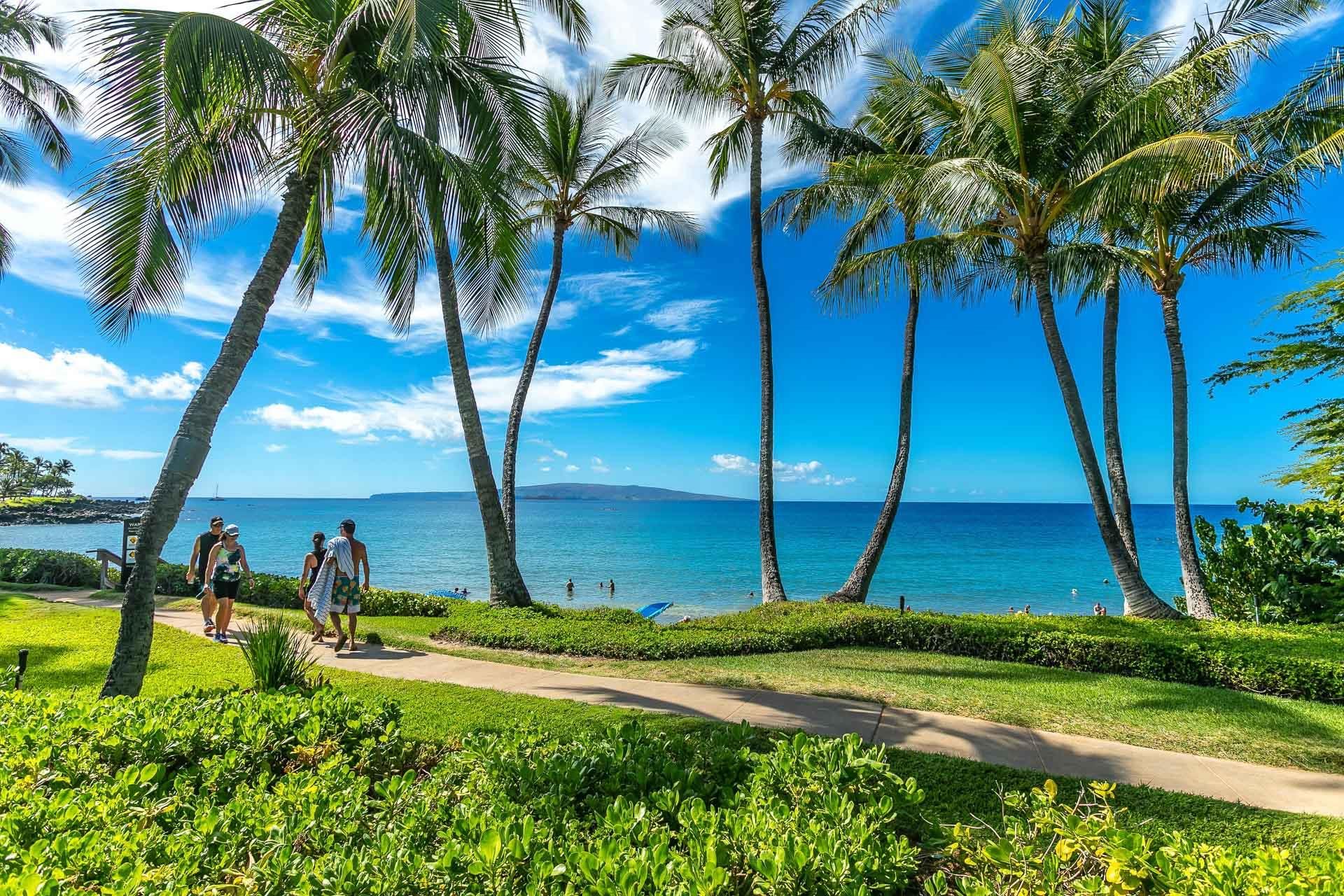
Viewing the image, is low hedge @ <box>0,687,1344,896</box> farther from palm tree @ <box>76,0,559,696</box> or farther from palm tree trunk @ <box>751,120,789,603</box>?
palm tree trunk @ <box>751,120,789,603</box>

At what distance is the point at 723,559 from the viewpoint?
49750 millimetres

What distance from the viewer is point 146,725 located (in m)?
→ 3.38

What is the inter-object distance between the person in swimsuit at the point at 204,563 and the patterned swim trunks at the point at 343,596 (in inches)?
82.5

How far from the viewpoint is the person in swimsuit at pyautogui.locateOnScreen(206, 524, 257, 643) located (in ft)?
29.1

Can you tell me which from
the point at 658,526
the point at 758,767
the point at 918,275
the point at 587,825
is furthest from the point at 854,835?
the point at 658,526

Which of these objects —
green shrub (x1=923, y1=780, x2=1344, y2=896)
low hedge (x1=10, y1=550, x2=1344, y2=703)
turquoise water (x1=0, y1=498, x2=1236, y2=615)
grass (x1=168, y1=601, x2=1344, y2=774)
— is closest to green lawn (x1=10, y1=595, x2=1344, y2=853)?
green shrub (x1=923, y1=780, x2=1344, y2=896)

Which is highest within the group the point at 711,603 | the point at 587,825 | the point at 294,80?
the point at 294,80

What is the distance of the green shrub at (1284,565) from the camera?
10273mm

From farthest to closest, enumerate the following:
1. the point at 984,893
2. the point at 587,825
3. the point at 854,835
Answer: the point at 587,825 → the point at 854,835 → the point at 984,893

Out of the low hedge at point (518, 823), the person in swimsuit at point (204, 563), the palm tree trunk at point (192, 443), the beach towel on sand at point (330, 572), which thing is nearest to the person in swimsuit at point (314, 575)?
the beach towel on sand at point (330, 572)

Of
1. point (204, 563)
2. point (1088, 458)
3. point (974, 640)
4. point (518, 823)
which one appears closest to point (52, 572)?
point (204, 563)

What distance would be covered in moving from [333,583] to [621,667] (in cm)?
416

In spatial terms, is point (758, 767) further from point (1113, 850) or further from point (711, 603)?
point (711, 603)

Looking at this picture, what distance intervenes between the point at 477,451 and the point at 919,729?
8754mm
